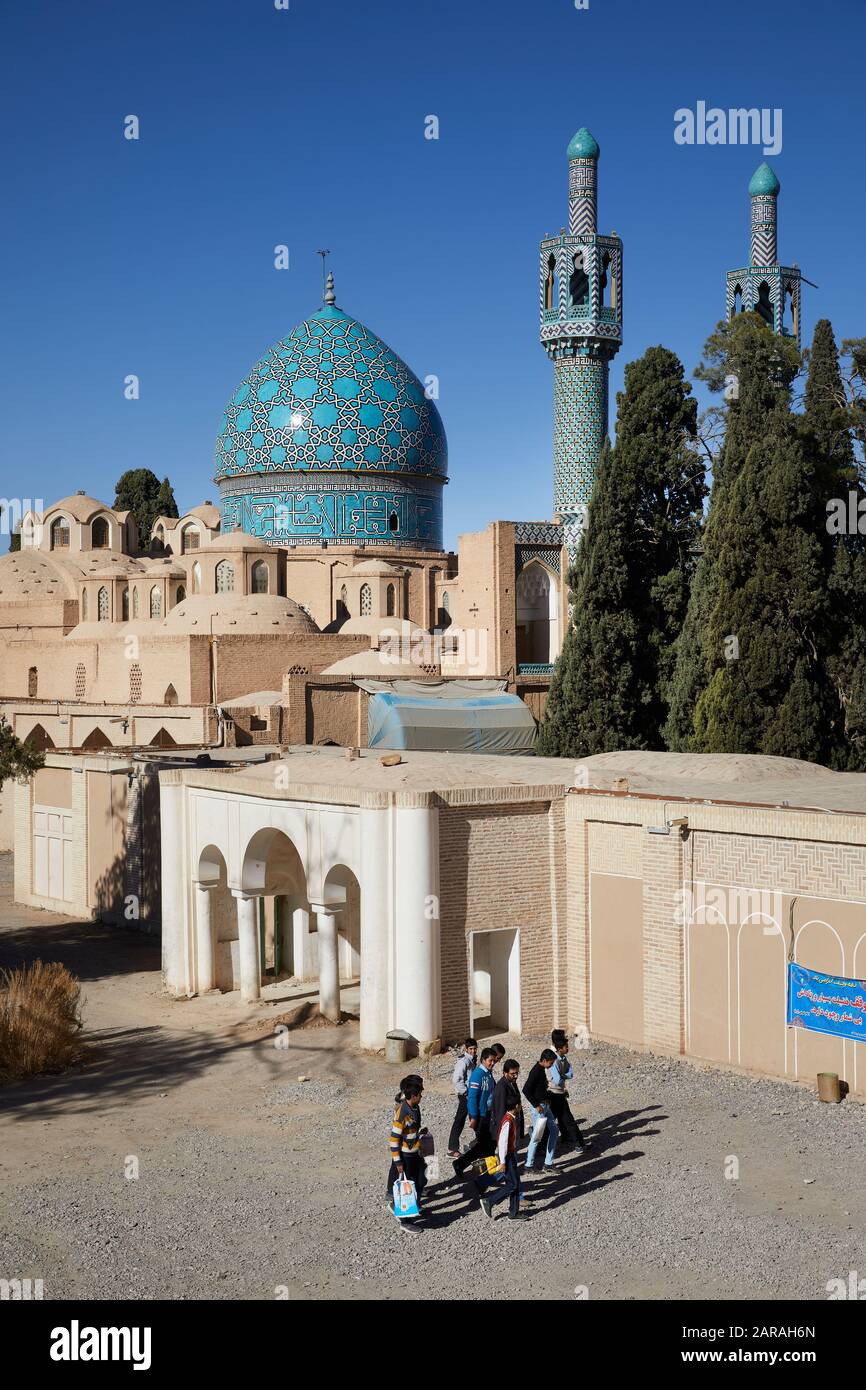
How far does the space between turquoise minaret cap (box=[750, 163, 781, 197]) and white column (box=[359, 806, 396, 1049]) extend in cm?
2826

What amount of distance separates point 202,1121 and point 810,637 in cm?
1266

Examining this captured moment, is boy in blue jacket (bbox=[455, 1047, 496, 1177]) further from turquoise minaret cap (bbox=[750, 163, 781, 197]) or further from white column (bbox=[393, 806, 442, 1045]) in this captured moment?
turquoise minaret cap (bbox=[750, 163, 781, 197])

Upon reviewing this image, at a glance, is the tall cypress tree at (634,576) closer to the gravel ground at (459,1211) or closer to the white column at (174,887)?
the white column at (174,887)

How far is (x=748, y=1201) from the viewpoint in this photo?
8.34 m

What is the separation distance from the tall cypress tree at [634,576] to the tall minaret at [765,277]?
40.8ft

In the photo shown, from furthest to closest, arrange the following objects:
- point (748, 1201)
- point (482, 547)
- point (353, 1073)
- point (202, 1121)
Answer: point (482, 547)
point (353, 1073)
point (202, 1121)
point (748, 1201)

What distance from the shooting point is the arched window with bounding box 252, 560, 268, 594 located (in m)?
34.6

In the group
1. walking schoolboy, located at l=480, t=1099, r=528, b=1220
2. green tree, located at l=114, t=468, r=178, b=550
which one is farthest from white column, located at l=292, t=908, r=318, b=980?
green tree, located at l=114, t=468, r=178, b=550

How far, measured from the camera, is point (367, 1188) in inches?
348

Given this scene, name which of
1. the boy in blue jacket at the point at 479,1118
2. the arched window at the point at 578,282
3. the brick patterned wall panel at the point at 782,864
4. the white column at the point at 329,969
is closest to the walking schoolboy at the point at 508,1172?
the boy in blue jacket at the point at 479,1118

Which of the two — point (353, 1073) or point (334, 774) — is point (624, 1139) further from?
point (334, 774)

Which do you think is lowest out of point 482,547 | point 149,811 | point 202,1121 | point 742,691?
point 202,1121

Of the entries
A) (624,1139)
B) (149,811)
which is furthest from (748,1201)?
(149,811)

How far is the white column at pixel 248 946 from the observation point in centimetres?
1384
